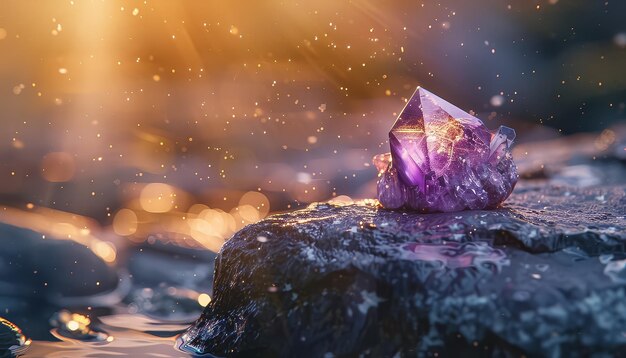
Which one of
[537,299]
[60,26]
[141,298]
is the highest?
[60,26]

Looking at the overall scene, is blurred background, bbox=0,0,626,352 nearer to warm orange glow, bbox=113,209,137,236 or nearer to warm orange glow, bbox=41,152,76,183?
warm orange glow, bbox=41,152,76,183

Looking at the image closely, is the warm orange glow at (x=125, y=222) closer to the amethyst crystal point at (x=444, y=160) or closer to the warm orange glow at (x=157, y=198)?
the warm orange glow at (x=157, y=198)

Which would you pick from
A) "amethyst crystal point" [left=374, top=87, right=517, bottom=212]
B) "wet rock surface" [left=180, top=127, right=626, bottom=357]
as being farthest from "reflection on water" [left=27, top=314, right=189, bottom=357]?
"amethyst crystal point" [left=374, top=87, right=517, bottom=212]

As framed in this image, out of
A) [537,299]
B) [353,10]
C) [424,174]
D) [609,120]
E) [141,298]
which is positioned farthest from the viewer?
[609,120]

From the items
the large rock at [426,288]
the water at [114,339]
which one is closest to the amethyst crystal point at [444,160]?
the large rock at [426,288]

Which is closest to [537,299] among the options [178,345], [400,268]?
[400,268]

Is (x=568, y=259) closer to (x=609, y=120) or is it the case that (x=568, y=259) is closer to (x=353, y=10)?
(x=353, y=10)
